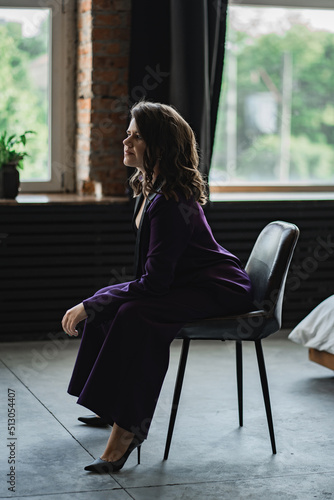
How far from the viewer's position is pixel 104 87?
14.9ft

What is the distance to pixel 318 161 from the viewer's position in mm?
5426

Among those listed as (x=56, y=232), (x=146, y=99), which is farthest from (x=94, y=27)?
(x=56, y=232)

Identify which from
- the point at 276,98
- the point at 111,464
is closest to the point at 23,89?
the point at 276,98

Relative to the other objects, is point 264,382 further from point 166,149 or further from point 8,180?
point 8,180

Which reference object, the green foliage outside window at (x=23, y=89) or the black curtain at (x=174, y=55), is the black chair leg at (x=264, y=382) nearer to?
the black curtain at (x=174, y=55)

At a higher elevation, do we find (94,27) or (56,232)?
(94,27)

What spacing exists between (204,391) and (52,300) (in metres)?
1.15

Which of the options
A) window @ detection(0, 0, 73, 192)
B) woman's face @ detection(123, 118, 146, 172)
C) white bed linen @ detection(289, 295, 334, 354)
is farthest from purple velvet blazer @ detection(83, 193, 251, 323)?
window @ detection(0, 0, 73, 192)

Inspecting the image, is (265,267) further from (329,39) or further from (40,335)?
(329,39)

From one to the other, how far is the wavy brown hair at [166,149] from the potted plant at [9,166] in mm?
1745

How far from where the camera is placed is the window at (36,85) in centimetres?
464

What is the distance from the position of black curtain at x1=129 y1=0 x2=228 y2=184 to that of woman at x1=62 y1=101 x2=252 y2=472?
5.25 feet

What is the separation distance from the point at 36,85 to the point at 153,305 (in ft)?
7.98

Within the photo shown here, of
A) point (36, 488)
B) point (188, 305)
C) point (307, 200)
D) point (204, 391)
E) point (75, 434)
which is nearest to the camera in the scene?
point (36, 488)
